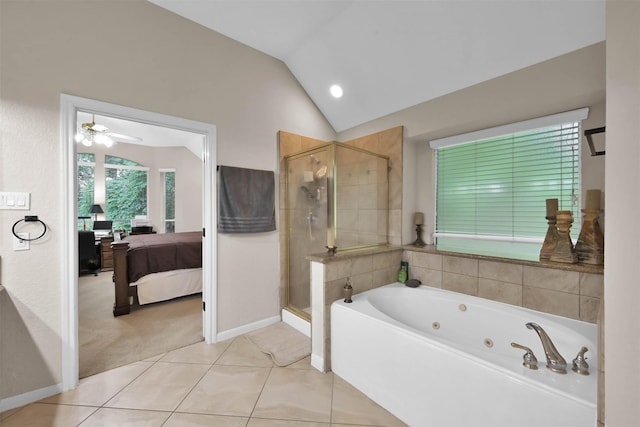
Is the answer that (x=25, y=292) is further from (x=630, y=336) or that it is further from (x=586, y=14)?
(x=586, y=14)

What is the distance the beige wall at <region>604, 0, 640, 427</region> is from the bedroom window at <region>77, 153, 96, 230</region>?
718 centimetres

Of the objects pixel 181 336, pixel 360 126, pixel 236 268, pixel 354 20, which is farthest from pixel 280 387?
pixel 354 20

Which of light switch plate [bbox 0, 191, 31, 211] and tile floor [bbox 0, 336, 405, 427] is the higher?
light switch plate [bbox 0, 191, 31, 211]

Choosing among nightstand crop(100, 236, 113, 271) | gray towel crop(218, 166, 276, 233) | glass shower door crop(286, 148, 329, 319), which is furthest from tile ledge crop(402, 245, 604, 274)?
nightstand crop(100, 236, 113, 271)

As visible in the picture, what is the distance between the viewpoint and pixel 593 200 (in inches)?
67.2

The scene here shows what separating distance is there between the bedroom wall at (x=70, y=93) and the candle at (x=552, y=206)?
2.46 meters

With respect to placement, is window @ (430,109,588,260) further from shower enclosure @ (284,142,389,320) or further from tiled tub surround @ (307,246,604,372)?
shower enclosure @ (284,142,389,320)

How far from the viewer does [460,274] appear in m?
2.24

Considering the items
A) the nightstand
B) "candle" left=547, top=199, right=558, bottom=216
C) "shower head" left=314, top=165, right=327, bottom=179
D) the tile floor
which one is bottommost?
the tile floor

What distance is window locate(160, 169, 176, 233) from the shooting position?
19.8 ft

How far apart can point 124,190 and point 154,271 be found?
147 inches

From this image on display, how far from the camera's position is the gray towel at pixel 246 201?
2393 mm

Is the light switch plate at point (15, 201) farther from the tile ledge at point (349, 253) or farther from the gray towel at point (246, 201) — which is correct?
the tile ledge at point (349, 253)

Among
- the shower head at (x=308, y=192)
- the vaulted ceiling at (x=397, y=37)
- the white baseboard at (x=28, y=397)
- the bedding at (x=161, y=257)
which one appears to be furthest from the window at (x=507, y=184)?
the white baseboard at (x=28, y=397)
